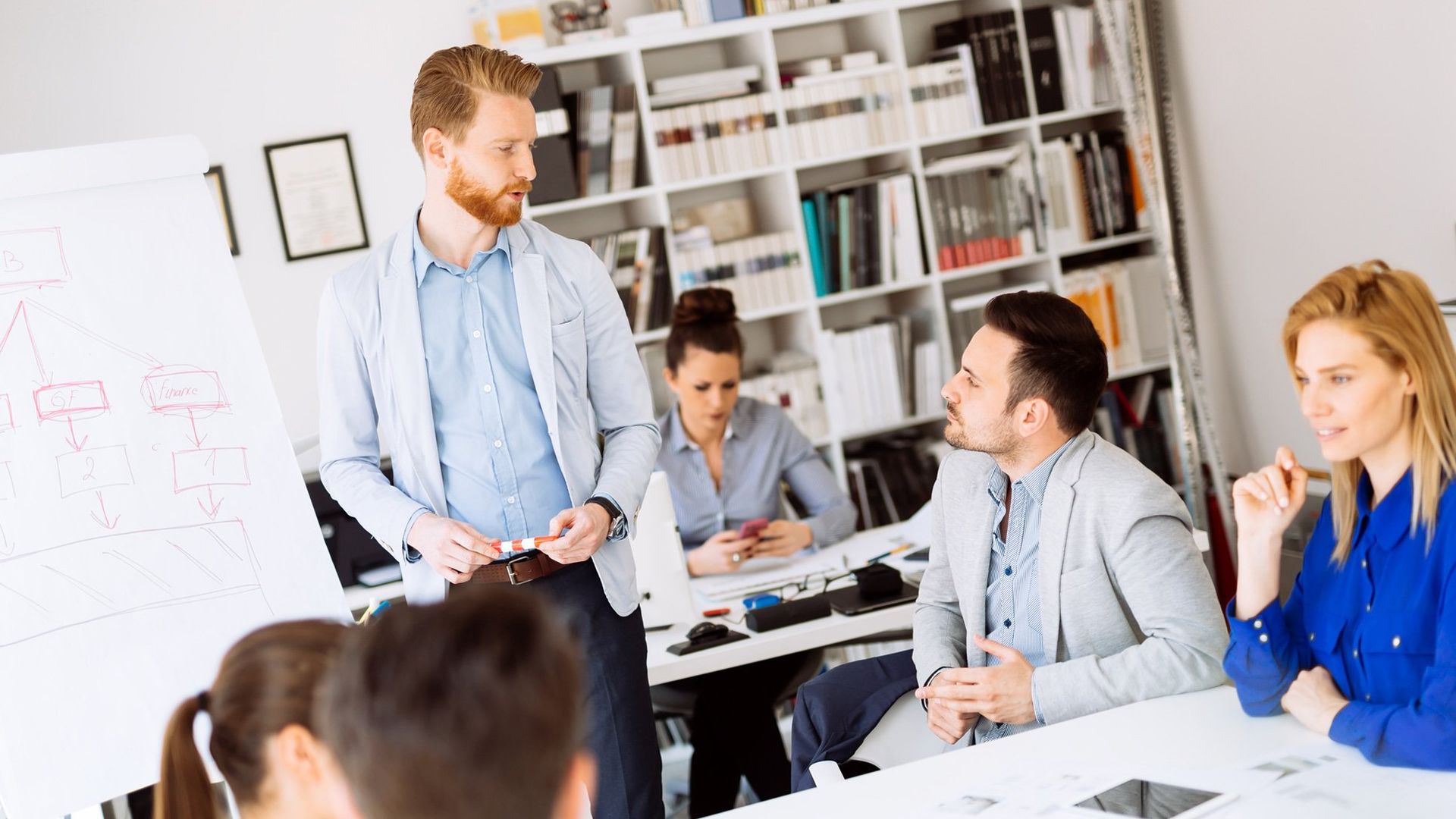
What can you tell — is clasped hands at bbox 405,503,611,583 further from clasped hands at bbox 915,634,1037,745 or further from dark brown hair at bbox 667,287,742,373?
dark brown hair at bbox 667,287,742,373

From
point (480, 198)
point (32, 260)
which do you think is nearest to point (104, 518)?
point (32, 260)

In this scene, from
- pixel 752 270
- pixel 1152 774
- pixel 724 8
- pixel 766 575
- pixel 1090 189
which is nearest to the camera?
pixel 1152 774

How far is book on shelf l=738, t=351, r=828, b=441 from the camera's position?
421 centimetres

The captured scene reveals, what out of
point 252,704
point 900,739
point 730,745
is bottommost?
point 730,745

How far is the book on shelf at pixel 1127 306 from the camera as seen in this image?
4410 millimetres

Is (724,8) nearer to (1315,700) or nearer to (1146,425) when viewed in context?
(1146,425)

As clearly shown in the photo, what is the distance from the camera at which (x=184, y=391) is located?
2191mm

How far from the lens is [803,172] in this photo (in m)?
4.46

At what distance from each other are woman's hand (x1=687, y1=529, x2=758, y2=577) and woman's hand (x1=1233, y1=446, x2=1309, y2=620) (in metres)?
1.59

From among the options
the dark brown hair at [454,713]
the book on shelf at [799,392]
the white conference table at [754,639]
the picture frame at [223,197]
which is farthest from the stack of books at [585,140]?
the dark brown hair at [454,713]

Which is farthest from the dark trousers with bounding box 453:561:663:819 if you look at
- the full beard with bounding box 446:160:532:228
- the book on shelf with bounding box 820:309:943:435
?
the book on shelf with bounding box 820:309:943:435

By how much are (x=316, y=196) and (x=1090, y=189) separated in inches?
102

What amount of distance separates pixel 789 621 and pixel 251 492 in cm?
106

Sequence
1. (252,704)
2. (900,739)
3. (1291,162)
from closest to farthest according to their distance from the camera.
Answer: (252,704) → (900,739) → (1291,162)
